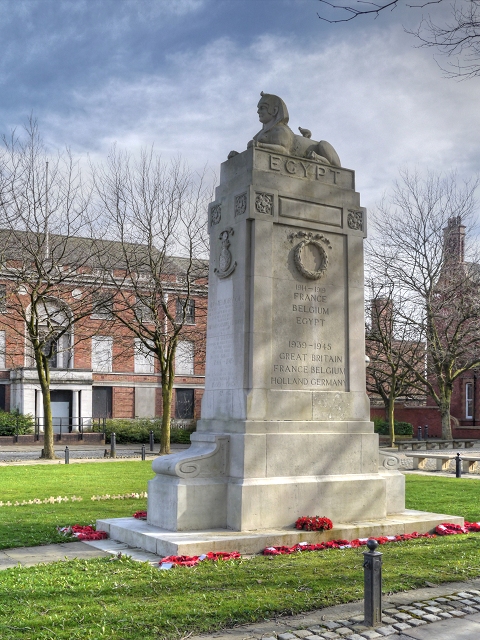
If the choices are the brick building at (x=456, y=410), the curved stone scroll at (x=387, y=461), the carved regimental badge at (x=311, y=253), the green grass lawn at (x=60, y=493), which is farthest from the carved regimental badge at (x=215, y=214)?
the brick building at (x=456, y=410)

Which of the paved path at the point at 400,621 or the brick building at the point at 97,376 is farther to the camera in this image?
the brick building at the point at 97,376

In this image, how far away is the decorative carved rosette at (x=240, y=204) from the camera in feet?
35.0

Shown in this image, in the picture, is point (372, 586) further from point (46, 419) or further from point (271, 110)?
point (46, 419)

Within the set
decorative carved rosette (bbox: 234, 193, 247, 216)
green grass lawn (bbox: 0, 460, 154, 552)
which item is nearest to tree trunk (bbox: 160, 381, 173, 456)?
green grass lawn (bbox: 0, 460, 154, 552)

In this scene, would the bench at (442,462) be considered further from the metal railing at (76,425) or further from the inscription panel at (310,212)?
the metal railing at (76,425)

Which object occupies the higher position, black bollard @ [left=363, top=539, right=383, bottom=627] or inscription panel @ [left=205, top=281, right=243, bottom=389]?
inscription panel @ [left=205, top=281, right=243, bottom=389]

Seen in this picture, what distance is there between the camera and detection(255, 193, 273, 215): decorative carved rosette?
1063 cm

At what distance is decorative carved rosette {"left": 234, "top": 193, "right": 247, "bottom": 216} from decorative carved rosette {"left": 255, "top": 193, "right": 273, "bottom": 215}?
0.18 metres

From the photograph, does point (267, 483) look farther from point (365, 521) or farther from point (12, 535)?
point (12, 535)

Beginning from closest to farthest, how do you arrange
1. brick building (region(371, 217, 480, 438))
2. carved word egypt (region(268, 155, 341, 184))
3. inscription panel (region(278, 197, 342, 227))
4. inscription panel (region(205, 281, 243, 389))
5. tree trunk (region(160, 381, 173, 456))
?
inscription panel (region(205, 281, 243, 389)) → inscription panel (region(278, 197, 342, 227)) → carved word egypt (region(268, 155, 341, 184)) → tree trunk (region(160, 381, 173, 456)) → brick building (region(371, 217, 480, 438))

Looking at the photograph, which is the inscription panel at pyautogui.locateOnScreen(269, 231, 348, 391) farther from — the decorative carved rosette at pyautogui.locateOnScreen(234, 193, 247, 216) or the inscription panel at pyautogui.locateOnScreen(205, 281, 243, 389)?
the decorative carved rosette at pyautogui.locateOnScreen(234, 193, 247, 216)

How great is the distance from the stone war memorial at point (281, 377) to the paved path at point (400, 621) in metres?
2.67

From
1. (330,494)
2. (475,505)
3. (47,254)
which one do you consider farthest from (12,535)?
(47,254)

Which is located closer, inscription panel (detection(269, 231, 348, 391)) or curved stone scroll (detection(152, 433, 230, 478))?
curved stone scroll (detection(152, 433, 230, 478))
